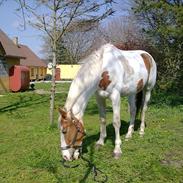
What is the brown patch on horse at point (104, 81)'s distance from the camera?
682 cm

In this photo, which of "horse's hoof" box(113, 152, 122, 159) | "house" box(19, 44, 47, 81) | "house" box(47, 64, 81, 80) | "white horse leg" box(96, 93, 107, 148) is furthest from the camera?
"house" box(47, 64, 81, 80)

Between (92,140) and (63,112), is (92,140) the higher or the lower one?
the lower one

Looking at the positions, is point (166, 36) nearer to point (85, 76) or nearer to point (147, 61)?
point (147, 61)

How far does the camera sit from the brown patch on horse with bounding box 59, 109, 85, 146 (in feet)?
19.7

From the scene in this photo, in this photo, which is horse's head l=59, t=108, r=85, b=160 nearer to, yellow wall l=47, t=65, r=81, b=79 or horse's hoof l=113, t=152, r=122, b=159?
horse's hoof l=113, t=152, r=122, b=159

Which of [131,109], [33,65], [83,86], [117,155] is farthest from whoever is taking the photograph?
[33,65]

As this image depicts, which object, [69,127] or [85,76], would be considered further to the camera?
[85,76]

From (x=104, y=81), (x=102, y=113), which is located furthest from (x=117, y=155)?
(x=104, y=81)

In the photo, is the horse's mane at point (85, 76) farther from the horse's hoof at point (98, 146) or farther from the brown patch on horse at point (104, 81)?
the horse's hoof at point (98, 146)

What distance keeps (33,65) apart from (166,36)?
118 feet

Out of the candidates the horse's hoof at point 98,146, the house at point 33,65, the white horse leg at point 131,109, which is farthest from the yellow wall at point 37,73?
the horse's hoof at point 98,146

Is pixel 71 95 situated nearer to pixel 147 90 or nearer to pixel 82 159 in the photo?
pixel 82 159

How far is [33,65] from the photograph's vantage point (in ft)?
159

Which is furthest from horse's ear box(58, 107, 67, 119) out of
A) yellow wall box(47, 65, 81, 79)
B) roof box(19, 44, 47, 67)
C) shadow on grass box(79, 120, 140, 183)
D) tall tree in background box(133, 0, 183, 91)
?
yellow wall box(47, 65, 81, 79)
